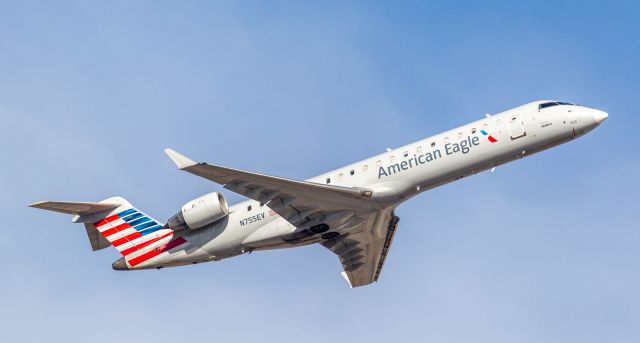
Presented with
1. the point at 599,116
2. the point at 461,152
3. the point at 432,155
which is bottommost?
the point at 461,152

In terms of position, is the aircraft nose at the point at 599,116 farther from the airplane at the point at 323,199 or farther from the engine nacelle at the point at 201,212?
the engine nacelle at the point at 201,212

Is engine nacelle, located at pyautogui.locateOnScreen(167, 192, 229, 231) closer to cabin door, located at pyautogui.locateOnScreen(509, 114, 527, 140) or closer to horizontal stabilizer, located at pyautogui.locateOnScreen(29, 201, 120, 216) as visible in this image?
horizontal stabilizer, located at pyautogui.locateOnScreen(29, 201, 120, 216)

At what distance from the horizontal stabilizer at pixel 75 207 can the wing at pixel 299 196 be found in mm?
6827

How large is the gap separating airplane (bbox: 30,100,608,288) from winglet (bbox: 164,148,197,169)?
0.03 metres

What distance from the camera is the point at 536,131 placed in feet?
107

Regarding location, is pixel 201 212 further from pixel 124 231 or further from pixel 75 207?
pixel 75 207

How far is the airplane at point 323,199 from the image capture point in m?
32.8

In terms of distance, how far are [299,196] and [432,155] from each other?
498 centimetres

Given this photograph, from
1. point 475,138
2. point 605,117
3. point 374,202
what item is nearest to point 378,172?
point 374,202

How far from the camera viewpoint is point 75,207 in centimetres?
3659

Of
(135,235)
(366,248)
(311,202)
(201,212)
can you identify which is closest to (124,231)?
(135,235)

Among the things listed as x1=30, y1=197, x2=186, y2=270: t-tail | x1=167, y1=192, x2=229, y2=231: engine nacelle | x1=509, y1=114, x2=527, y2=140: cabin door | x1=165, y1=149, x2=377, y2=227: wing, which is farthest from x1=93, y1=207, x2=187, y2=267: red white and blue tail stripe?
x1=509, y1=114, x2=527, y2=140: cabin door

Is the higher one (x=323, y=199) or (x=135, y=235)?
(x=135, y=235)

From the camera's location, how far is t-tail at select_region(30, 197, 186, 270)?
36969mm
